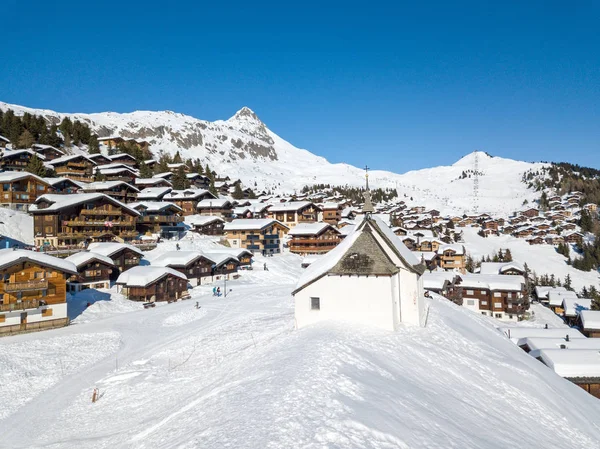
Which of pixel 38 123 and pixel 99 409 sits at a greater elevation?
pixel 38 123

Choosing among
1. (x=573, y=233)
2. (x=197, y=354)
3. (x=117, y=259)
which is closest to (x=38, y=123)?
(x=117, y=259)

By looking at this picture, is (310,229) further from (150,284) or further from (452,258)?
(150,284)

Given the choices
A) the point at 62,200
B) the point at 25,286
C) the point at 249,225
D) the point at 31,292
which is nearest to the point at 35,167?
the point at 62,200

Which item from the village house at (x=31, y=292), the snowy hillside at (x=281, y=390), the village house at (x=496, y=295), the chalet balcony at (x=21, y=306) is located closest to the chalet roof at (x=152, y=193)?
the village house at (x=31, y=292)

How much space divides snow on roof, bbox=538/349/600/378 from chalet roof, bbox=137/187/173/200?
233 feet

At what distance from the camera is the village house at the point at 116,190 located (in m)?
72.3

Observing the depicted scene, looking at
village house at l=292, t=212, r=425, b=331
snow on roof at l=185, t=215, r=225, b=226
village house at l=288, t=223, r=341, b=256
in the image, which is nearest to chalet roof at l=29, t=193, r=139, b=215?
snow on roof at l=185, t=215, r=225, b=226

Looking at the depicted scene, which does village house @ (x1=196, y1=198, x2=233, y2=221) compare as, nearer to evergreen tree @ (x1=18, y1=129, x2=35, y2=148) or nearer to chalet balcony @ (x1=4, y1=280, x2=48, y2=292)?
evergreen tree @ (x1=18, y1=129, x2=35, y2=148)

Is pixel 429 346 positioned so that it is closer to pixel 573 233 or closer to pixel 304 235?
pixel 304 235

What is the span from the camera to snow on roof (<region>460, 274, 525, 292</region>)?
194ft

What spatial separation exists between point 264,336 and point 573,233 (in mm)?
116564

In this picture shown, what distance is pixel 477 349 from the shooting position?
72.6 feet

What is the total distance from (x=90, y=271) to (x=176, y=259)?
10668 millimetres

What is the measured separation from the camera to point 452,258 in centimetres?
8500
